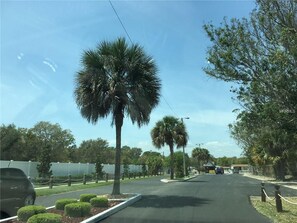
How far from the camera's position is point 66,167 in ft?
152

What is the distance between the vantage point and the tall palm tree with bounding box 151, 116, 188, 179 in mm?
52000

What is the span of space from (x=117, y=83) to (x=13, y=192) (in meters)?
8.81

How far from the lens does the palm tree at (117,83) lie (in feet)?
68.5

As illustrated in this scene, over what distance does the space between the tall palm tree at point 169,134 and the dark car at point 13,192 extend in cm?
3718

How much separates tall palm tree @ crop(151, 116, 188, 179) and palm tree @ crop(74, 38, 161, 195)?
30.6 meters

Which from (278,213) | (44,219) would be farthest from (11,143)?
(44,219)

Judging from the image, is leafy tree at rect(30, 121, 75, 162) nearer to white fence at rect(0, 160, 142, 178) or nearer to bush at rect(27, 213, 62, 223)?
white fence at rect(0, 160, 142, 178)

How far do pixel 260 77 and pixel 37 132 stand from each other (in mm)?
61969

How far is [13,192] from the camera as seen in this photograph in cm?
1366

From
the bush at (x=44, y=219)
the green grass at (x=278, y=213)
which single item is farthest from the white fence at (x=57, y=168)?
the bush at (x=44, y=219)

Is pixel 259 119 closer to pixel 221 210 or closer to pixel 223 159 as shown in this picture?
pixel 221 210

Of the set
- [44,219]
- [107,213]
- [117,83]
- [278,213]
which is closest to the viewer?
[44,219]

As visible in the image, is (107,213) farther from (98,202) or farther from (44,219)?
(44,219)

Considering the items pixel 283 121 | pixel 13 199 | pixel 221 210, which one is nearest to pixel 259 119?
pixel 283 121
